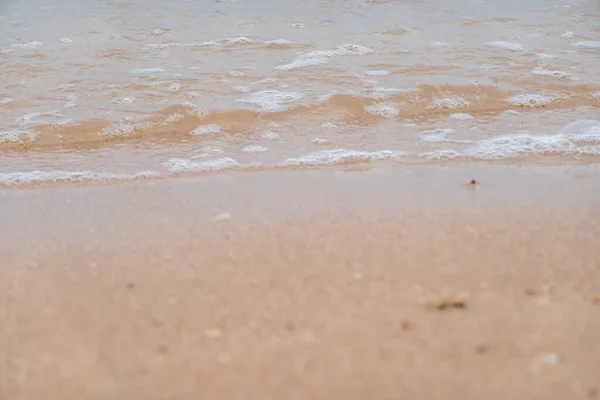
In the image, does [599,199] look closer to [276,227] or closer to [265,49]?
[276,227]

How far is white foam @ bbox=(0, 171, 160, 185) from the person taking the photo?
3229mm

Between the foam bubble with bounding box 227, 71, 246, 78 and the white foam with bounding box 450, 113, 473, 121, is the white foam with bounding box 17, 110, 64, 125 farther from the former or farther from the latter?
the white foam with bounding box 450, 113, 473, 121

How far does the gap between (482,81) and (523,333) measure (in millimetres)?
2929

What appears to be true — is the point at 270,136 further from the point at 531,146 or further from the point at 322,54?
the point at 322,54

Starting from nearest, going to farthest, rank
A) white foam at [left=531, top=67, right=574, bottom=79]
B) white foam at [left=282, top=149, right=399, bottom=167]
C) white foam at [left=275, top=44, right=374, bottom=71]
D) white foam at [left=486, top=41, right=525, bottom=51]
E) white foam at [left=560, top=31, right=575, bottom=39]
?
white foam at [left=282, top=149, right=399, bottom=167] < white foam at [left=531, top=67, right=574, bottom=79] < white foam at [left=275, top=44, right=374, bottom=71] < white foam at [left=486, top=41, right=525, bottom=51] < white foam at [left=560, top=31, right=575, bottom=39]

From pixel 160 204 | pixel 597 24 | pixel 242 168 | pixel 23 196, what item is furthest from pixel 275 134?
pixel 597 24

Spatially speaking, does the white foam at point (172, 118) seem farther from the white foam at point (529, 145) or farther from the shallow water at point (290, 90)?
the white foam at point (529, 145)

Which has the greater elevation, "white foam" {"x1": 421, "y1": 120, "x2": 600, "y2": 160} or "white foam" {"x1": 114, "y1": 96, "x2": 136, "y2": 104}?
"white foam" {"x1": 114, "y1": 96, "x2": 136, "y2": 104}

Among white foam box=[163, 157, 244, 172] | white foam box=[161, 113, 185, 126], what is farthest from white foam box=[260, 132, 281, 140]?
white foam box=[161, 113, 185, 126]

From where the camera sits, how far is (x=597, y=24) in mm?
6227

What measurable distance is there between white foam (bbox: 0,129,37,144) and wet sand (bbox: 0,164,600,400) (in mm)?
802

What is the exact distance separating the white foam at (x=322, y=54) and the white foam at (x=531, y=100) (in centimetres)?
135

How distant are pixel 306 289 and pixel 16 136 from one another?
93.6 inches

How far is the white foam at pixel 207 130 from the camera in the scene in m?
3.86
